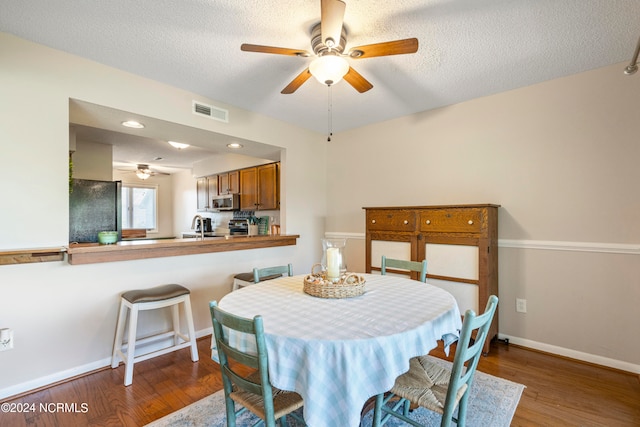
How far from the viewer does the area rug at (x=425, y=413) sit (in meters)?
1.76

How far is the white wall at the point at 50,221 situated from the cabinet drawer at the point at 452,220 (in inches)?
97.6

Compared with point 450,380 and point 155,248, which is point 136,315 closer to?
point 155,248

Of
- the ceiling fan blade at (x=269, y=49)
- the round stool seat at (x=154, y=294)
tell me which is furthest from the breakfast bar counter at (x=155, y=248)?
the ceiling fan blade at (x=269, y=49)

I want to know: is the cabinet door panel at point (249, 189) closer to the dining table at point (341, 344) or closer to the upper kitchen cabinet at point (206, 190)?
the upper kitchen cabinet at point (206, 190)

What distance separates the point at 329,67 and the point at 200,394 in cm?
232

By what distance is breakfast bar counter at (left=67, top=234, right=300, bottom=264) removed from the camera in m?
2.21

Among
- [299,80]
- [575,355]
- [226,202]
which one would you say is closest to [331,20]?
[299,80]

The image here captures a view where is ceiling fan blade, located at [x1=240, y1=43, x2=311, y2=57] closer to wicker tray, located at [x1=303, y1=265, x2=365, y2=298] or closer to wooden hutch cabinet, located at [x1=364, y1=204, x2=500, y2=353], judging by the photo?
wicker tray, located at [x1=303, y1=265, x2=365, y2=298]

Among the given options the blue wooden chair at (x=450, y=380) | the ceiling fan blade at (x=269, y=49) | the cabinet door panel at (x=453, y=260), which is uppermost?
the ceiling fan blade at (x=269, y=49)

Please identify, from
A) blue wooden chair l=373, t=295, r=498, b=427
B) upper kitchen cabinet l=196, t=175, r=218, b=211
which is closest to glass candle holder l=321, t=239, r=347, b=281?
blue wooden chair l=373, t=295, r=498, b=427

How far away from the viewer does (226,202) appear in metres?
5.44

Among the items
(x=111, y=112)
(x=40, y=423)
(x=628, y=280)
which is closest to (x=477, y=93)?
(x=628, y=280)

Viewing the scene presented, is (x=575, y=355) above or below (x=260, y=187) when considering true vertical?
below

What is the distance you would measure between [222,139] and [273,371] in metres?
2.73
